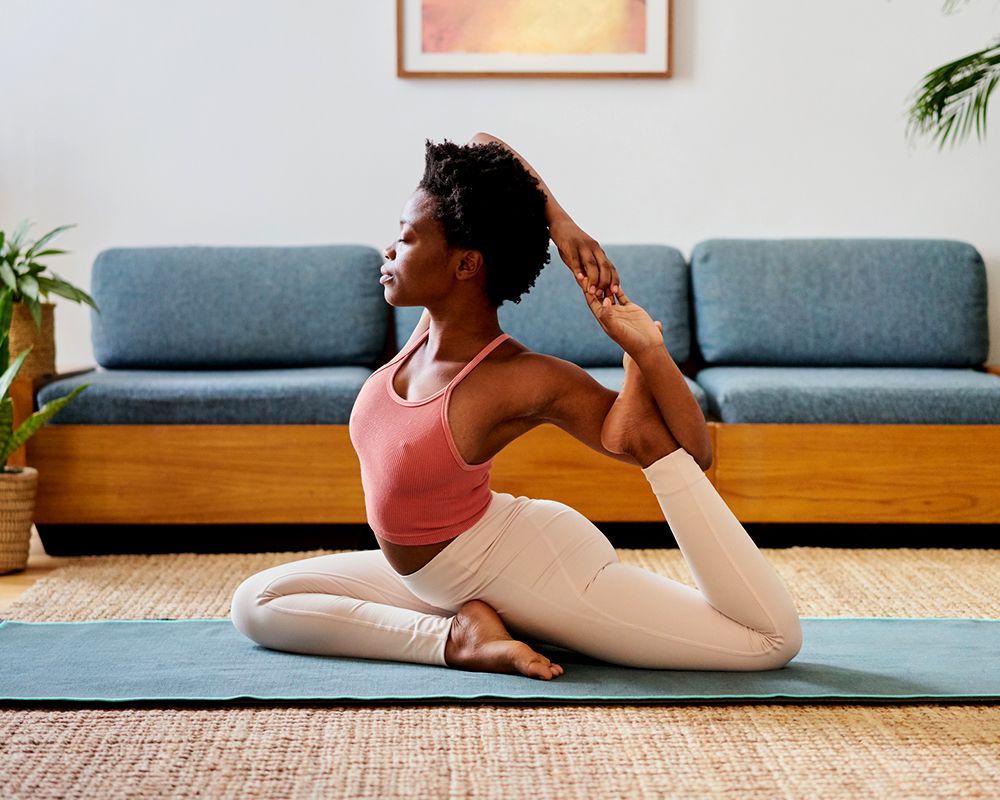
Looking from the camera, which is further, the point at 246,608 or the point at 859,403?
the point at 859,403

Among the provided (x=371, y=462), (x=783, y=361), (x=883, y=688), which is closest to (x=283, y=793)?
(x=371, y=462)

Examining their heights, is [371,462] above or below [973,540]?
above

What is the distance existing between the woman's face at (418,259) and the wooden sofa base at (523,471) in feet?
3.77

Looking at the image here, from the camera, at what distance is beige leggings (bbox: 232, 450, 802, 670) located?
1880mm

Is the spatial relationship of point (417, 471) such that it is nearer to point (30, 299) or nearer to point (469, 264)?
point (469, 264)

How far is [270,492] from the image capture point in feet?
9.98

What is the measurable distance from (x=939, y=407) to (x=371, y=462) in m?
1.75

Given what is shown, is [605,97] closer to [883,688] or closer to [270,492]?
[270,492]

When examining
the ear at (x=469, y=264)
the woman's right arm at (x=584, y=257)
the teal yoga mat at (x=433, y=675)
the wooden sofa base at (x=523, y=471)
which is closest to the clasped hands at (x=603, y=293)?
the woman's right arm at (x=584, y=257)

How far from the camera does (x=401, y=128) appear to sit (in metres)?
3.84

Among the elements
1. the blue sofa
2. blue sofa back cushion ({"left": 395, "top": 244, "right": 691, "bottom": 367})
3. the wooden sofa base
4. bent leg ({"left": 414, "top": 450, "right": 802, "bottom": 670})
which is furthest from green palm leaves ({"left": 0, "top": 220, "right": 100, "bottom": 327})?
bent leg ({"left": 414, "top": 450, "right": 802, "bottom": 670})

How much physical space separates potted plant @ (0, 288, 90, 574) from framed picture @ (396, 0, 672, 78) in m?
1.59

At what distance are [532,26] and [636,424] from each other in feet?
7.52

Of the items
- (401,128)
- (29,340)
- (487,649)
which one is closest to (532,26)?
(401,128)
